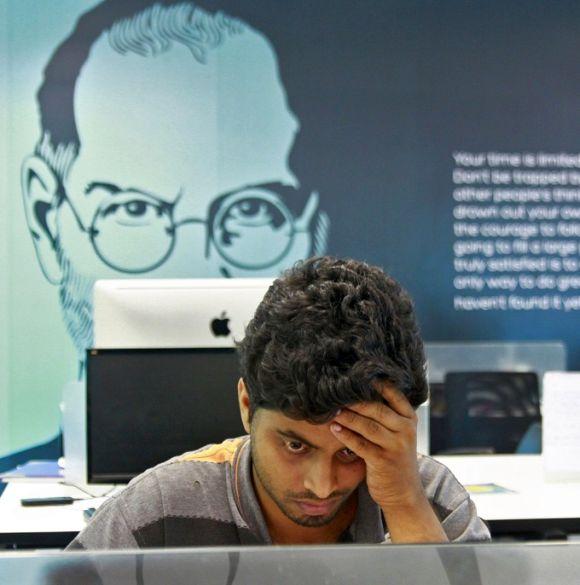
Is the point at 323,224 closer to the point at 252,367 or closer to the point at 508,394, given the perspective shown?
the point at 508,394

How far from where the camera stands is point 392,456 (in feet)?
3.30

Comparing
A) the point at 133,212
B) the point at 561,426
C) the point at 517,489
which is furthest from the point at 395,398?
the point at 133,212

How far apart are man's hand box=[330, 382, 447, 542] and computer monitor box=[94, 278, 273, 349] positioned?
1.32 meters


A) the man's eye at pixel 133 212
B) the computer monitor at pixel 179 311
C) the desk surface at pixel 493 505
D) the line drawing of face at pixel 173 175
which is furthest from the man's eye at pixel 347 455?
the man's eye at pixel 133 212

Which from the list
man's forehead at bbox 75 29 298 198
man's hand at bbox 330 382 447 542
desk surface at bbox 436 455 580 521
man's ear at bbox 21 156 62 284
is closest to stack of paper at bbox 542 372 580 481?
desk surface at bbox 436 455 580 521

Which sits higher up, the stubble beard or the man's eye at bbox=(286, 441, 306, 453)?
the man's eye at bbox=(286, 441, 306, 453)

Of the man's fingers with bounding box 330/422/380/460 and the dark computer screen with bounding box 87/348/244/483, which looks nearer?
the man's fingers with bounding box 330/422/380/460

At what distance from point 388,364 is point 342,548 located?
0.53 m

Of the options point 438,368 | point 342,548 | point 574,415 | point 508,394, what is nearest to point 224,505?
point 342,548

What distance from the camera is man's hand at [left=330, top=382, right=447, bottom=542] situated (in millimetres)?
972

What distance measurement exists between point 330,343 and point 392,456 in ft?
0.50

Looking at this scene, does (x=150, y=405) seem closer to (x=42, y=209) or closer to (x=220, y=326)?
(x=220, y=326)

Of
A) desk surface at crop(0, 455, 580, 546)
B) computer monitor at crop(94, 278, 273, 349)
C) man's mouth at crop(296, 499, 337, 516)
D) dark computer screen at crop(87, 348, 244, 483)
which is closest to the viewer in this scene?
man's mouth at crop(296, 499, 337, 516)

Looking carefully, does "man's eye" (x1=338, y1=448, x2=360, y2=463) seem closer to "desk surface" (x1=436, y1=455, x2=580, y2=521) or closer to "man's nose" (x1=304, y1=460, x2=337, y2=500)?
"man's nose" (x1=304, y1=460, x2=337, y2=500)
